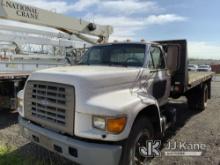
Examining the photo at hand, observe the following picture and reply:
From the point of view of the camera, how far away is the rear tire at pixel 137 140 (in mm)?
3578

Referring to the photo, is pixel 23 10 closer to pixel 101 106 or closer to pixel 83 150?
pixel 101 106

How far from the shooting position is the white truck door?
16.6 feet

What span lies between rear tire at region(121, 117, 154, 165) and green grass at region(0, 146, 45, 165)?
5.17 feet

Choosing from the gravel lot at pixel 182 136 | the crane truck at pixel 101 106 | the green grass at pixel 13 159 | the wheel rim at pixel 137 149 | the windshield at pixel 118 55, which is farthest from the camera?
the windshield at pixel 118 55

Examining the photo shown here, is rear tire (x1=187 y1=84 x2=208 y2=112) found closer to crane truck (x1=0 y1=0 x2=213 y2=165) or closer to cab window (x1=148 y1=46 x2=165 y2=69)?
cab window (x1=148 y1=46 x2=165 y2=69)

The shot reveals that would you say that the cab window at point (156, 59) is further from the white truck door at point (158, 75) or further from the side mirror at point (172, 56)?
the side mirror at point (172, 56)

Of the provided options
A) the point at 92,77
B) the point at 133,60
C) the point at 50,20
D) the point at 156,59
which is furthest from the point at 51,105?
the point at 50,20

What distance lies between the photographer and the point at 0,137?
5.91m

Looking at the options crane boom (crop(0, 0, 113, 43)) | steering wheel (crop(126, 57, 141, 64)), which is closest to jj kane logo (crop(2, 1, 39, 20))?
crane boom (crop(0, 0, 113, 43))

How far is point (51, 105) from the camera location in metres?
3.77

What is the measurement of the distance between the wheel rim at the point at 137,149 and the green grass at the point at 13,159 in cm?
156

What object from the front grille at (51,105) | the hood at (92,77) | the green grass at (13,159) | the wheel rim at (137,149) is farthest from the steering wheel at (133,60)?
the green grass at (13,159)

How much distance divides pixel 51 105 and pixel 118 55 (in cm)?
196

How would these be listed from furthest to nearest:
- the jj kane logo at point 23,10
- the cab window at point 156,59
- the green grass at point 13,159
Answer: the jj kane logo at point 23,10
the cab window at point 156,59
the green grass at point 13,159
